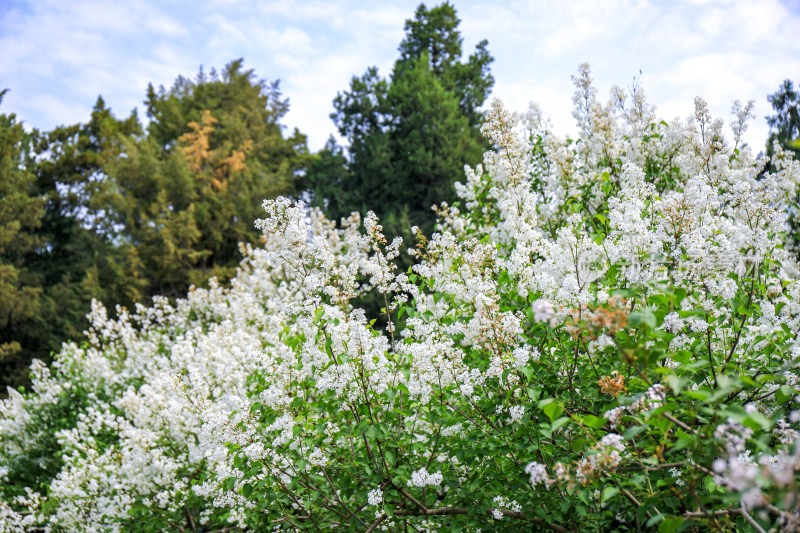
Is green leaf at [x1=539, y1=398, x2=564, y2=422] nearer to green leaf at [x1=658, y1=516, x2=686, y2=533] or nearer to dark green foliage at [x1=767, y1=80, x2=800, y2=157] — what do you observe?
green leaf at [x1=658, y1=516, x2=686, y2=533]

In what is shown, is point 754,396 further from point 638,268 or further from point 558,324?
point 558,324

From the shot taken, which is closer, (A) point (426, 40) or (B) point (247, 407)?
(B) point (247, 407)

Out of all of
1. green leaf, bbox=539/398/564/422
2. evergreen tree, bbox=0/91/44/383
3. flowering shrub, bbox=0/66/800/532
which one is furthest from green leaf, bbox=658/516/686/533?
evergreen tree, bbox=0/91/44/383

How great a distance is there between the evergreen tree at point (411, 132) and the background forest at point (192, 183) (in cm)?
5

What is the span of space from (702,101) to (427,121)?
14545 mm

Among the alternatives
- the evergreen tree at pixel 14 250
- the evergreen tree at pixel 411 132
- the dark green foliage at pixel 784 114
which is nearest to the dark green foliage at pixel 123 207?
the evergreen tree at pixel 14 250

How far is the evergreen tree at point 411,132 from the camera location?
1819cm

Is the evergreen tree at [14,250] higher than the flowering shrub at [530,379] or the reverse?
higher

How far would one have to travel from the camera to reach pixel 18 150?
74.1 ft

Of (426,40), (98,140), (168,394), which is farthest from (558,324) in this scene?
(98,140)

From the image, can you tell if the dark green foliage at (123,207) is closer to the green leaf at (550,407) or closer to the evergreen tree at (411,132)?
the evergreen tree at (411,132)

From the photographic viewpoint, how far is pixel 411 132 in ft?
60.9

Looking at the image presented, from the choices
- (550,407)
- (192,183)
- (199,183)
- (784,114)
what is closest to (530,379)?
A: (550,407)

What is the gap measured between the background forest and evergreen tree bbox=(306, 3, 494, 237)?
53 millimetres
